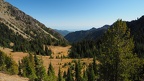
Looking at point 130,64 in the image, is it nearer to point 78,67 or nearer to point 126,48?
point 126,48

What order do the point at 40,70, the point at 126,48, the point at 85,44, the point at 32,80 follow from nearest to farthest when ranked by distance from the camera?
1. the point at 126,48
2. the point at 40,70
3. the point at 32,80
4. the point at 85,44

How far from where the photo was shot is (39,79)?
198ft

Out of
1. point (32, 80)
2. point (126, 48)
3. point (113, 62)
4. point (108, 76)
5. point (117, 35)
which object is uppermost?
point (117, 35)

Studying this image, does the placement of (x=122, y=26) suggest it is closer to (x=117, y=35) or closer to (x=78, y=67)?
(x=117, y=35)

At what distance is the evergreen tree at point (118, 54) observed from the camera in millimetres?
22078

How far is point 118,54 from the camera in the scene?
72.5 ft

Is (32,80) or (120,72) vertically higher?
(120,72)

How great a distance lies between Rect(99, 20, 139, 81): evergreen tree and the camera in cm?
2208

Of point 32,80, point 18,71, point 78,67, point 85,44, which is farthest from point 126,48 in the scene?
point 85,44

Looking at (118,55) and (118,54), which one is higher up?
(118,54)

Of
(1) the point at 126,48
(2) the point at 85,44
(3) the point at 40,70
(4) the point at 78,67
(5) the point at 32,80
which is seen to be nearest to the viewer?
(1) the point at 126,48

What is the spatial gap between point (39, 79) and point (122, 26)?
42.6 m

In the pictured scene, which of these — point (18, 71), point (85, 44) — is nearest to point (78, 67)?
point (18, 71)

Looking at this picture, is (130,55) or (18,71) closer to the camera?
(130,55)
